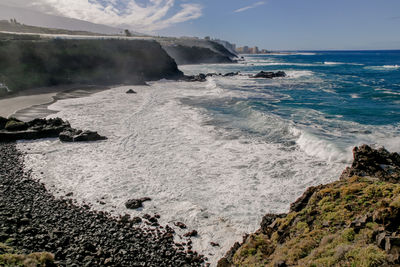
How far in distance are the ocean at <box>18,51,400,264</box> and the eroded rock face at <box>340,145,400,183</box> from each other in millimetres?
2274

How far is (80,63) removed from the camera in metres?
43.6

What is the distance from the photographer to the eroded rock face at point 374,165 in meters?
8.36

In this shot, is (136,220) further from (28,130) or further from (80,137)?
(28,130)

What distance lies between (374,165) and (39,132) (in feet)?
60.2

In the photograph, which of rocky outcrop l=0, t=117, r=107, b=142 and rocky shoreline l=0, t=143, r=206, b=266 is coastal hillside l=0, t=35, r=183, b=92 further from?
rocky shoreline l=0, t=143, r=206, b=266

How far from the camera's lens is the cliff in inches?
154

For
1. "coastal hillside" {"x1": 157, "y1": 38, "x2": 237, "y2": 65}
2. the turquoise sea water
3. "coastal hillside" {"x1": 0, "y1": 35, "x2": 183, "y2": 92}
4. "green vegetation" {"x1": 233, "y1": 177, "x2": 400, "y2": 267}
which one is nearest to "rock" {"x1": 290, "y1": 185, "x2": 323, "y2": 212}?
"green vegetation" {"x1": 233, "y1": 177, "x2": 400, "y2": 267}

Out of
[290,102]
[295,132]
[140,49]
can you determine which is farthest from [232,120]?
[140,49]

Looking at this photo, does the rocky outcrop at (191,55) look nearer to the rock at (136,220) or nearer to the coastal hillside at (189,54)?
the coastal hillside at (189,54)

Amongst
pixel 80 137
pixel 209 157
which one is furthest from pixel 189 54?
pixel 209 157

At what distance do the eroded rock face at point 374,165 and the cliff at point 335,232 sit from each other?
2431 millimetres

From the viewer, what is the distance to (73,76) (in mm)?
41438

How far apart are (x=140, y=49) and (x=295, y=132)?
42952 millimetres

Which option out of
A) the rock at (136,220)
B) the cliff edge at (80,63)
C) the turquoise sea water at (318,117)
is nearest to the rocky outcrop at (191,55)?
the cliff edge at (80,63)
